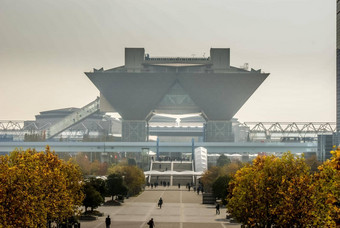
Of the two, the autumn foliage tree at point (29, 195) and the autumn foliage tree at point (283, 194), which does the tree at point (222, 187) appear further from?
the autumn foliage tree at point (29, 195)

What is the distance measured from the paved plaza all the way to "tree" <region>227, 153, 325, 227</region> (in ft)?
50.5

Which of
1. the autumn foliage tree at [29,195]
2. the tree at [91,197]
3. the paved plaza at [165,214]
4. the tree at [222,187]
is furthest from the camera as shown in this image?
the tree at [222,187]

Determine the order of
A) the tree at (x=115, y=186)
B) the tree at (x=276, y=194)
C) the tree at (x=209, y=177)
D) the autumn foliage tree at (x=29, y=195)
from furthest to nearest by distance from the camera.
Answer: the tree at (x=209, y=177) < the tree at (x=115, y=186) < the tree at (x=276, y=194) < the autumn foliage tree at (x=29, y=195)

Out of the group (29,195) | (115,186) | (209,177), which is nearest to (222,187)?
(115,186)

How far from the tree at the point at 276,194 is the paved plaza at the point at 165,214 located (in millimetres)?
15391

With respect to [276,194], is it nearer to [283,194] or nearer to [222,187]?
[283,194]

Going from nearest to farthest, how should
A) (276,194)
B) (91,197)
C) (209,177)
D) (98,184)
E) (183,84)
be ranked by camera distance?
(276,194) → (91,197) → (98,184) → (209,177) → (183,84)

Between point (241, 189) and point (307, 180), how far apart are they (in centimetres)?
693

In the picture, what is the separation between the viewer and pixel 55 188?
131 feet

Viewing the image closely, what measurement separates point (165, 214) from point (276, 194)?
2905 centimetres

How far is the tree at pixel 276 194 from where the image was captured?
109 feet

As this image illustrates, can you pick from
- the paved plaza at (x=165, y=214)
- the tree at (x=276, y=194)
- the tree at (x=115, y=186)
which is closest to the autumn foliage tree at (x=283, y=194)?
the tree at (x=276, y=194)

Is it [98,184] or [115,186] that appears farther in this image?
[115,186]

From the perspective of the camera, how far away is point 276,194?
37156 millimetres
